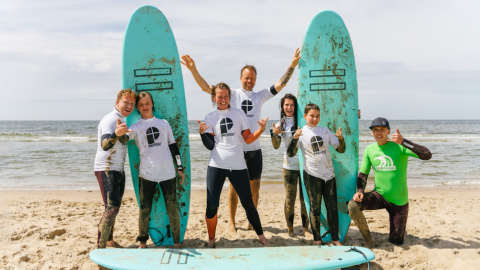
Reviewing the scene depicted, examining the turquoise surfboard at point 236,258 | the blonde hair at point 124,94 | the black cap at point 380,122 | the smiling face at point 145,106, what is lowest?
the turquoise surfboard at point 236,258

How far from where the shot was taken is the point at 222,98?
9.63ft

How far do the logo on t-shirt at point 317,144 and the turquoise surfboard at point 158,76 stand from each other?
4.94 ft

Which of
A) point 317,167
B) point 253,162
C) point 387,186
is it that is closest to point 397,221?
point 387,186

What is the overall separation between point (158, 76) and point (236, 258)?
2.28 m

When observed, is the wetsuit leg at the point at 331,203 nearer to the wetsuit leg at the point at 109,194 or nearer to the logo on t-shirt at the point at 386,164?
the logo on t-shirt at the point at 386,164

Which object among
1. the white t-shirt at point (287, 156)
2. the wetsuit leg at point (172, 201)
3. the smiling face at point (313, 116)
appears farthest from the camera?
the white t-shirt at point (287, 156)

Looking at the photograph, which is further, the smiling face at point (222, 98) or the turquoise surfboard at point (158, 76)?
the turquoise surfboard at point (158, 76)

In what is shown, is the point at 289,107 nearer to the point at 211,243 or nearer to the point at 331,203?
the point at 331,203

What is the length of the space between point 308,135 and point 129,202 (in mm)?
3754

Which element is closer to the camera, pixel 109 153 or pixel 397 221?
pixel 109 153

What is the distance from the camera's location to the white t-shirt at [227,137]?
9.33ft

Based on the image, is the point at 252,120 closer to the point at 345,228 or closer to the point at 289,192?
the point at 289,192

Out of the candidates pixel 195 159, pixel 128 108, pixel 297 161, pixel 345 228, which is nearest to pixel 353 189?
pixel 345 228

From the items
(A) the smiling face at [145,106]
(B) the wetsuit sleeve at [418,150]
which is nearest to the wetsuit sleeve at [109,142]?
(A) the smiling face at [145,106]
